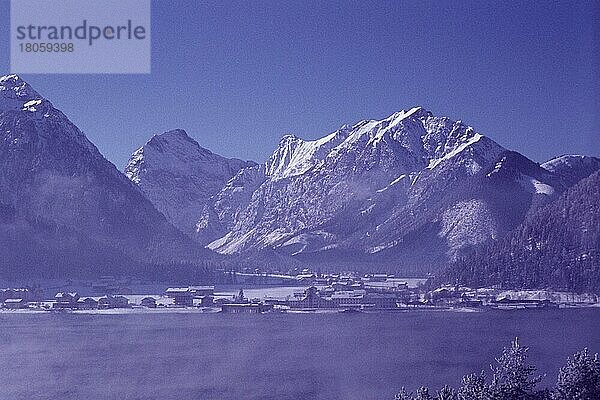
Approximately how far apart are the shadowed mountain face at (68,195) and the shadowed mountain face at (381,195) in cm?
477

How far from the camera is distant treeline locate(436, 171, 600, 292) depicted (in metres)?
15.2

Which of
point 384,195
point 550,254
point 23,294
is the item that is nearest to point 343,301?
point 550,254

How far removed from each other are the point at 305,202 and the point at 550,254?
25211mm

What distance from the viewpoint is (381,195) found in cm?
3666

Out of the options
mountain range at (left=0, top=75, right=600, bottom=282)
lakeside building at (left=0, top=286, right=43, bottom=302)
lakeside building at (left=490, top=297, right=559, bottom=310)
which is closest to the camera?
lakeside building at (left=490, top=297, right=559, bottom=310)

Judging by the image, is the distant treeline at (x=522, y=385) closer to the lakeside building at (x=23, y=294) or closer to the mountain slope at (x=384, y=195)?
the lakeside building at (x=23, y=294)

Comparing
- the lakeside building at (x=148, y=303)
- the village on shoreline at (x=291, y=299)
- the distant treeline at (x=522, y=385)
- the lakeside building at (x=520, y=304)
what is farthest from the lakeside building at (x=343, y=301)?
the distant treeline at (x=522, y=385)

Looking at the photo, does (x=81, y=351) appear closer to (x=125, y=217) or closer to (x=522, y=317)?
(x=522, y=317)

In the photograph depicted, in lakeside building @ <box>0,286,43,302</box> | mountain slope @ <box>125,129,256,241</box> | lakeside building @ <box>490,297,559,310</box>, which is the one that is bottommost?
lakeside building @ <box>490,297,559,310</box>

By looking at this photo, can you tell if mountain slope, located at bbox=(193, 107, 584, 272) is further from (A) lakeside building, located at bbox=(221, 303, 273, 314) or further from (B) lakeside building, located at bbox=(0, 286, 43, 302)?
(B) lakeside building, located at bbox=(0, 286, 43, 302)

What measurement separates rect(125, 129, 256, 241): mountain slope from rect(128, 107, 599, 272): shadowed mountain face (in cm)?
26

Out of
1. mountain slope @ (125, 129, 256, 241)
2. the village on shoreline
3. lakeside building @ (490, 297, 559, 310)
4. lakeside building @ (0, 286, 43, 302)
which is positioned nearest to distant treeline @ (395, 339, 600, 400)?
the village on shoreline

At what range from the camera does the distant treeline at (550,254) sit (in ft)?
49.8

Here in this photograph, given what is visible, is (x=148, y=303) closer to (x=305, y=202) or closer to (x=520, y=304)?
(x=520, y=304)
